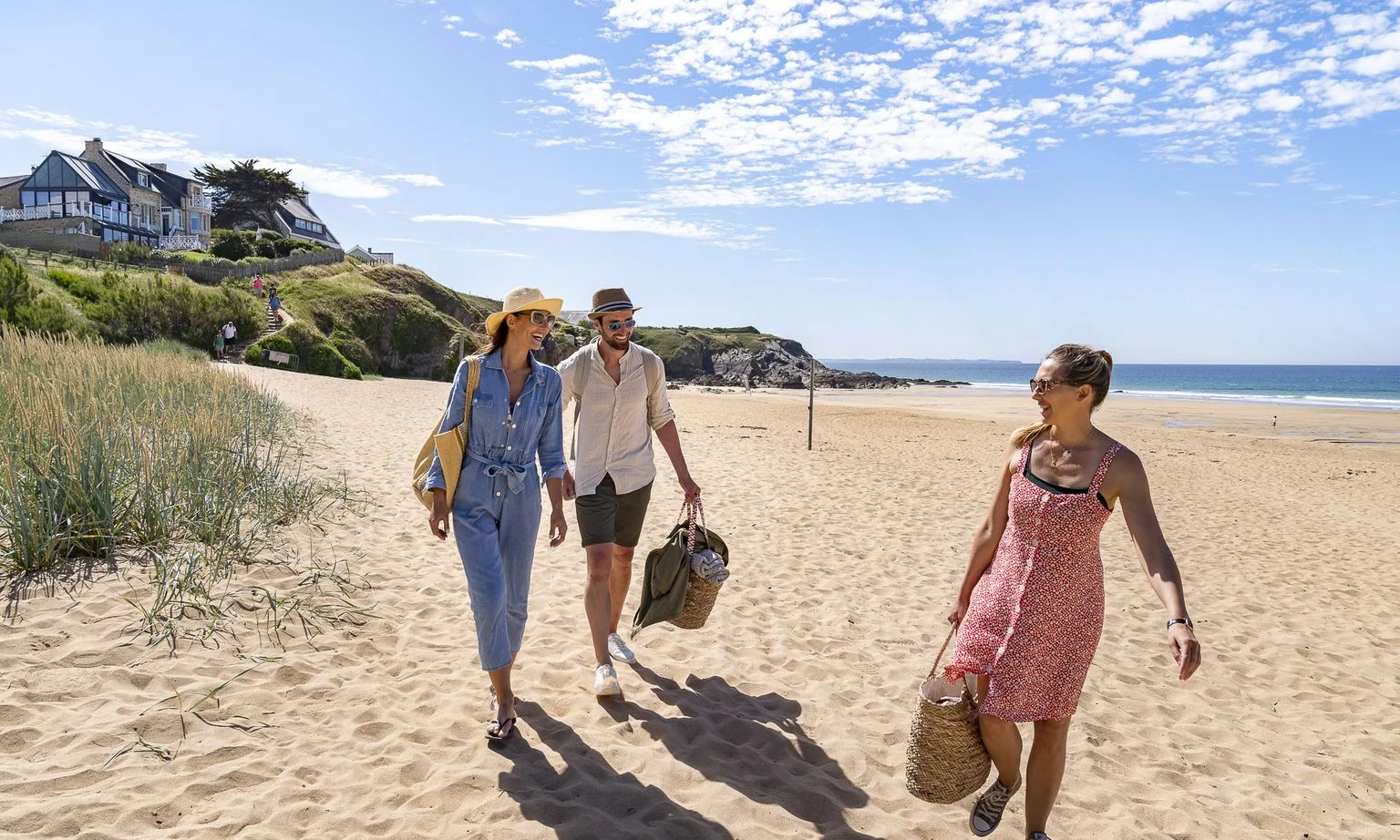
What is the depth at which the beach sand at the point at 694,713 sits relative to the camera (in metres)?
3.01

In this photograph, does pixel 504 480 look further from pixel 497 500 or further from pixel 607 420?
pixel 607 420

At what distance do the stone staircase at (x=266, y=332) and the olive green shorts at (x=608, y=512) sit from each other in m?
25.7

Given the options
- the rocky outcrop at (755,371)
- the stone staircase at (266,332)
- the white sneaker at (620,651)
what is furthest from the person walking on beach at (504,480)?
the rocky outcrop at (755,371)

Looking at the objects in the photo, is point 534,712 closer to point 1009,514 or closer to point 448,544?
point 1009,514

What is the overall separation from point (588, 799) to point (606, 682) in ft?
2.94

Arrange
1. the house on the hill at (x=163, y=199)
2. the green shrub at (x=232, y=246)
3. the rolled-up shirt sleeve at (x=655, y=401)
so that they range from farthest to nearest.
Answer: the house on the hill at (x=163, y=199), the green shrub at (x=232, y=246), the rolled-up shirt sleeve at (x=655, y=401)

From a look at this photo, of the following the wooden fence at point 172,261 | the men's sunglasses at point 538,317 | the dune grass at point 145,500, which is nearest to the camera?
the men's sunglasses at point 538,317

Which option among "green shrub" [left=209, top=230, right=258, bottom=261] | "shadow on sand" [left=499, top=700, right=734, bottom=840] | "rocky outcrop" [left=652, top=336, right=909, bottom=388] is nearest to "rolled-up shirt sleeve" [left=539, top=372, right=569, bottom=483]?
"shadow on sand" [left=499, top=700, right=734, bottom=840]

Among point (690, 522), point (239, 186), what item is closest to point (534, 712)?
point (690, 522)

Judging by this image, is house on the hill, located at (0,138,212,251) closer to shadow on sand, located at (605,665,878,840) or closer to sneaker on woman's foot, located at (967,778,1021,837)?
shadow on sand, located at (605,665,878,840)

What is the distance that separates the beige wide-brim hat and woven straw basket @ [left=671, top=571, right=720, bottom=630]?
5.21 feet

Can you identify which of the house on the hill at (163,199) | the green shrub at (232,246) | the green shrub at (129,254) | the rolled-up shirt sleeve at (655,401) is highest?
the house on the hill at (163,199)

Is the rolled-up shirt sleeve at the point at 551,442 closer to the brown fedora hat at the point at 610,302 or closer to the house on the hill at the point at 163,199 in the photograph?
the brown fedora hat at the point at 610,302

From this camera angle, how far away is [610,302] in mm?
3883
